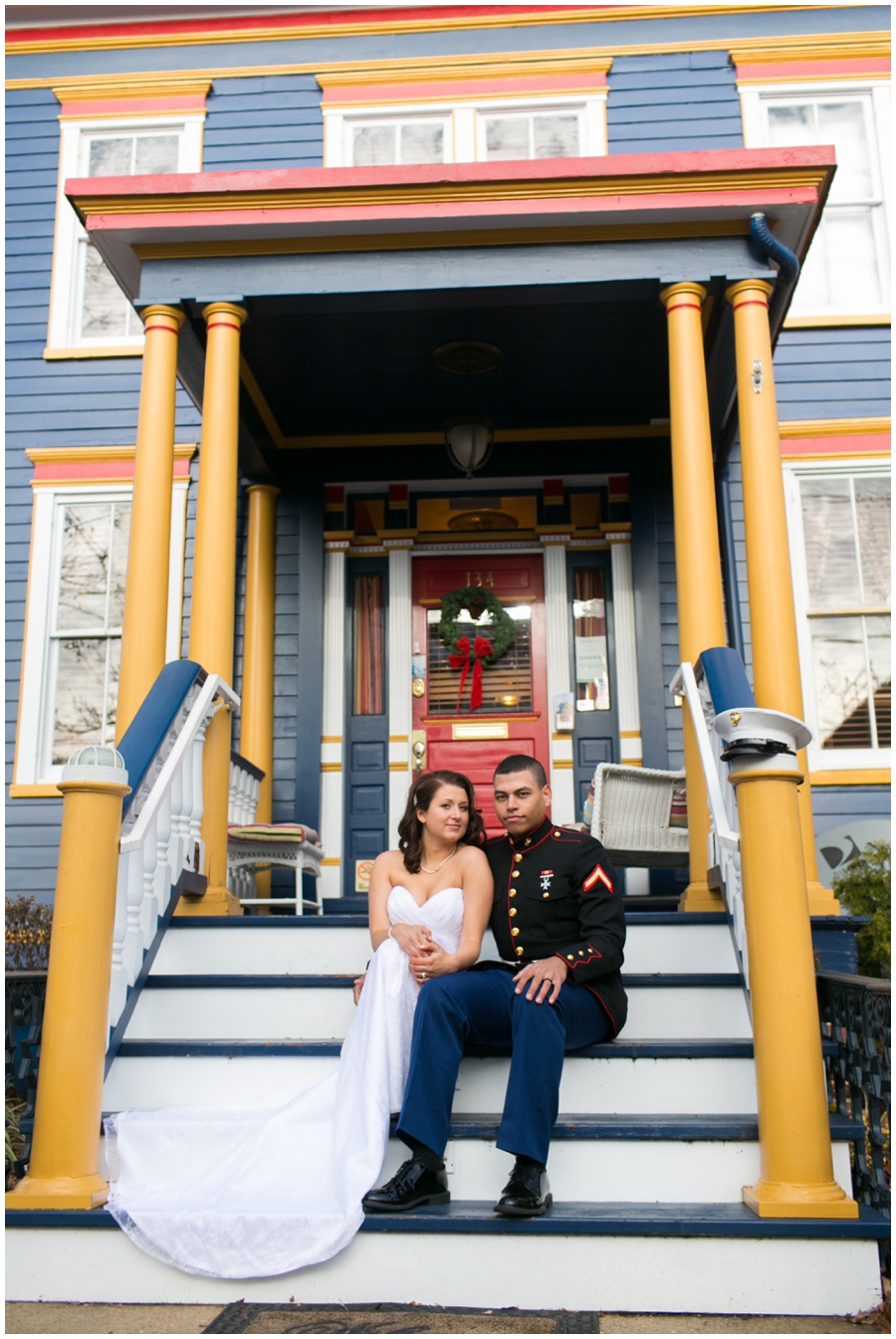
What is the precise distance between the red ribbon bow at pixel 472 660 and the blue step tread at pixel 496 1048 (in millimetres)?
3462

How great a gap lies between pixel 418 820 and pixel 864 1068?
1.44 m

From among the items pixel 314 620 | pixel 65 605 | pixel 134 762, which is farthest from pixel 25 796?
pixel 134 762

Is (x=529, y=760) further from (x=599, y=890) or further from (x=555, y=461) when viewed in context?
(x=555, y=461)

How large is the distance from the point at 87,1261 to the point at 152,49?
775cm

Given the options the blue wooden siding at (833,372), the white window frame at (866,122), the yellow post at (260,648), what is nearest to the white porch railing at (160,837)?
the yellow post at (260,648)

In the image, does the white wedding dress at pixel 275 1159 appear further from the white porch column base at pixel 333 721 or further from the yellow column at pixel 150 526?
the white porch column base at pixel 333 721

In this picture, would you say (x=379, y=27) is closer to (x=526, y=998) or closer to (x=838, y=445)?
(x=838, y=445)

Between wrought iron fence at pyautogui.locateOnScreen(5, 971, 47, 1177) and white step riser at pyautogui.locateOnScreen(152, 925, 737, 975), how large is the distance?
50 centimetres

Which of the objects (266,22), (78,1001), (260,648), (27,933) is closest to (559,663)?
(260,648)

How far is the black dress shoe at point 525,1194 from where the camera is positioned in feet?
8.52

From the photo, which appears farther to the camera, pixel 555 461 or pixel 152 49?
pixel 152 49

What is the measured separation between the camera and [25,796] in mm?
6727

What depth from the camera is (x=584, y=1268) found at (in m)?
2.54

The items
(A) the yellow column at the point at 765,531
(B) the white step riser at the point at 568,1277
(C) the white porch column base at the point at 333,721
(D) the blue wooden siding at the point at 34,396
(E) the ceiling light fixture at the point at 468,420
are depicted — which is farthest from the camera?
(D) the blue wooden siding at the point at 34,396
